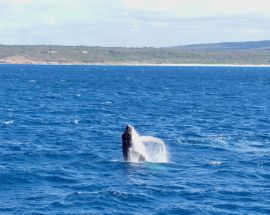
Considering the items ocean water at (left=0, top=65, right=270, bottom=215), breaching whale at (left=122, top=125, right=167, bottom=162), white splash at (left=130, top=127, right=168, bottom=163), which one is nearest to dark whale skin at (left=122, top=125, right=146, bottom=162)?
breaching whale at (left=122, top=125, right=167, bottom=162)

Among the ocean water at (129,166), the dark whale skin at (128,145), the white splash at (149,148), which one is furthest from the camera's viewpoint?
the white splash at (149,148)

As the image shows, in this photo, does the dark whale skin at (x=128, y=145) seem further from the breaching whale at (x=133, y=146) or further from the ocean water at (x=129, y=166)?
the ocean water at (x=129, y=166)

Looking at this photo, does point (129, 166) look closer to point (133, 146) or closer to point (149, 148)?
point (133, 146)

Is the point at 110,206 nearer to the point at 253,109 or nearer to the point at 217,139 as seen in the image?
the point at 217,139

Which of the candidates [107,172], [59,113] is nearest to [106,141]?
[107,172]

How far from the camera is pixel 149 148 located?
46062mm

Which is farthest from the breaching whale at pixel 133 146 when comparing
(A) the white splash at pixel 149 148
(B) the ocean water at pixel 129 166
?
(B) the ocean water at pixel 129 166

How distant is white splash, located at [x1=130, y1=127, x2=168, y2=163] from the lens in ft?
141

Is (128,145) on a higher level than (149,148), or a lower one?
higher

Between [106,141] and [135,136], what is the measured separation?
9732mm

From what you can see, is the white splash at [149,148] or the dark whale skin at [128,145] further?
the white splash at [149,148]

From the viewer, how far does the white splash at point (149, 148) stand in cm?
4306

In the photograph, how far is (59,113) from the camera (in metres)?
76.9

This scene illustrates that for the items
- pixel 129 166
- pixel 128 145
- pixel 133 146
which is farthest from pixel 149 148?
pixel 129 166
